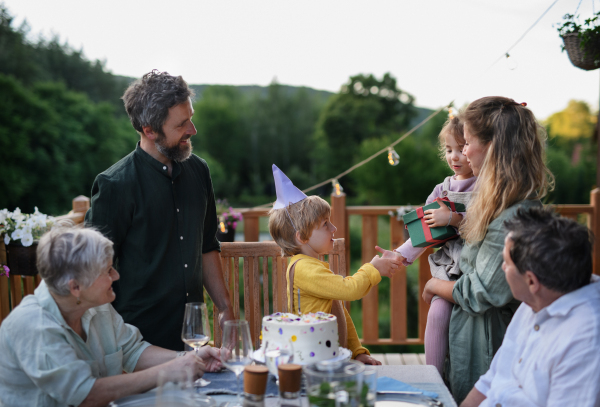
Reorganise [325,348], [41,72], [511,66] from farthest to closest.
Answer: [41,72] < [511,66] < [325,348]

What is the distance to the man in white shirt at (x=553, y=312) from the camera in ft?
3.62

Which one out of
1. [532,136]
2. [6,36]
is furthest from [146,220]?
[6,36]

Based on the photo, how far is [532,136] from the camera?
5.48 ft

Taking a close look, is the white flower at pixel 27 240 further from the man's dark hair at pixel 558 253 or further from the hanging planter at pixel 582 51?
the hanging planter at pixel 582 51

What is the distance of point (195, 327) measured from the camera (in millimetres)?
1364

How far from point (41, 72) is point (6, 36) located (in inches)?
69.1

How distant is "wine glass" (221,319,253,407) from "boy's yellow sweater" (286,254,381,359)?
0.51 m

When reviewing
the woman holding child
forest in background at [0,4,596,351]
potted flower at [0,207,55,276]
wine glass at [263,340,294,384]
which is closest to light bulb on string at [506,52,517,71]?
the woman holding child

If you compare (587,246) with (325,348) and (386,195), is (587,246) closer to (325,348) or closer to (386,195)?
(325,348)

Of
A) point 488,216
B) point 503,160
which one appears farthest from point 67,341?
point 503,160

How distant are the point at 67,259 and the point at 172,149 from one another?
764 millimetres

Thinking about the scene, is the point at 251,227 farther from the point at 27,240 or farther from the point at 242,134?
the point at 242,134

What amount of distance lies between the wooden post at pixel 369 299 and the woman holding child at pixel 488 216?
80.9 inches

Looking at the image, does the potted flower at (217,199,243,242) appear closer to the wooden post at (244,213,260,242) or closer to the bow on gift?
the wooden post at (244,213,260,242)
